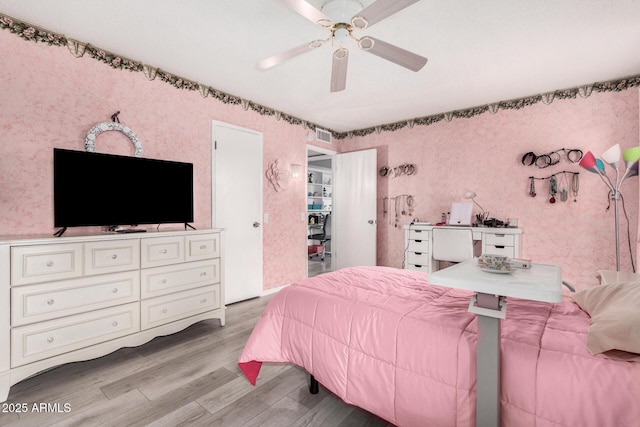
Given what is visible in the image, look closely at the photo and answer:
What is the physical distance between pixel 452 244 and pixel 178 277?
3.03 m

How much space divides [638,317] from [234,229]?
338cm

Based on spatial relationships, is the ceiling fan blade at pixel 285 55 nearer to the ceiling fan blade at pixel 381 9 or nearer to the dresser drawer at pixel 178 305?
the ceiling fan blade at pixel 381 9

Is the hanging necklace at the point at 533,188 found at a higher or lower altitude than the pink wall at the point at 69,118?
lower

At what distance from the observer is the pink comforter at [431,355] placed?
1.01 metres

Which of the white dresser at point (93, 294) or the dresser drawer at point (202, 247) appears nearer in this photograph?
the white dresser at point (93, 294)

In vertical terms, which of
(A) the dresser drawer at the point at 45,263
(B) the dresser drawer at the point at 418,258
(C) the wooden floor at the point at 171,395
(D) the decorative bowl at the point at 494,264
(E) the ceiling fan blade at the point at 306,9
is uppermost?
(E) the ceiling fan blade at the point at 306,9

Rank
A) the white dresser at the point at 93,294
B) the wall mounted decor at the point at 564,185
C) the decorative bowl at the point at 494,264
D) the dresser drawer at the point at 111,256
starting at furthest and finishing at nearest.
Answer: the wall mounted decor at the point at 564,185 → the dresser drawer at the point at 111,256 → the white dresser at the point at 93,294 → the decorative bowl at the point at 494,264

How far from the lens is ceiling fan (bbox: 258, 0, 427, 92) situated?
64.2 inches

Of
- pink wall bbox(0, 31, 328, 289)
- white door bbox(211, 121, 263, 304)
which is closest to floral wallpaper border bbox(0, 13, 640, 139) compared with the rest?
pink wall bbox(0, 31, 328, 289)

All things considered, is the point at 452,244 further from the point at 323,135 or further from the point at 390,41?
the point at 323,135

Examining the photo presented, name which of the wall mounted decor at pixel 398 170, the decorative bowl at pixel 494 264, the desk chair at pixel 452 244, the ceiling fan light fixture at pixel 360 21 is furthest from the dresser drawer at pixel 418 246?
the ceiling fan light fixture at pixel 360 21

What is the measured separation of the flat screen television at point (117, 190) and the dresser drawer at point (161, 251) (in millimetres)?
286

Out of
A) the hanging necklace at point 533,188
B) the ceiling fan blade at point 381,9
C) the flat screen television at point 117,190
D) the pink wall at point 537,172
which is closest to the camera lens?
the ceiling fan blade at point 381,9

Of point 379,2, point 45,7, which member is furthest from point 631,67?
point 45,7
